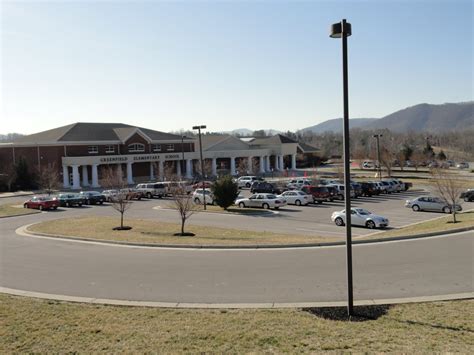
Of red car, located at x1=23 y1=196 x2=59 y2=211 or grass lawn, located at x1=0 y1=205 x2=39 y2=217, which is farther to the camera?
red car, located at x1=23 y1=196 x2=59 y2=211

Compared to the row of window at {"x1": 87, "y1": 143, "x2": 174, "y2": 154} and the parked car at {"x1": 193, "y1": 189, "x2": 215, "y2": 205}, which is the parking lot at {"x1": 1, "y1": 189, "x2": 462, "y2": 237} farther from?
the row of window at {"x1": 87, "y1": 143, "x2": 174, "y2": 154}

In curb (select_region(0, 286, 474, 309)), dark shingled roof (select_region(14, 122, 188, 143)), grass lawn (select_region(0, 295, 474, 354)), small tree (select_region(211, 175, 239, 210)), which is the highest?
dark shingled roof (select_region(14, 122, 188, 143))

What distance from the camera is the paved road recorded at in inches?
465

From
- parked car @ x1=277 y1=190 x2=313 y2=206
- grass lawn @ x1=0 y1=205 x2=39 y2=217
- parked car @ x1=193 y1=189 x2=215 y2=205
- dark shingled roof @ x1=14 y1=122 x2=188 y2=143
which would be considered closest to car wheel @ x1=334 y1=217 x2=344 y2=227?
parked car @ x1=277 y1=190 x2=313 y2=206

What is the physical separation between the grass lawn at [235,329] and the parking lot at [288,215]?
49.5 ft

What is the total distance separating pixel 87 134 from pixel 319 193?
123 feet

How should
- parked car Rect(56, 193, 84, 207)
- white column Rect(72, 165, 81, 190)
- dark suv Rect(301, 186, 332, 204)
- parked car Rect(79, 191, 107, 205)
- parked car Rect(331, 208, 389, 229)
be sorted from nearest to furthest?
parked car Rect(331, 208, 389, 229), dark suv Rect(301, 186, 332, 204), parked car Rect(56, 193, 84, 207), parked car Rect(79, 191, 107, 205), white column Rect(72, 165, 81, 190)

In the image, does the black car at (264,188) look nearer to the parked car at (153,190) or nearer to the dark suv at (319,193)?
the dark suv at (319,193)

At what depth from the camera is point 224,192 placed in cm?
3703

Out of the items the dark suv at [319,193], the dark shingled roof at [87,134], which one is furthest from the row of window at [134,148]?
the dark suv at [319,193]

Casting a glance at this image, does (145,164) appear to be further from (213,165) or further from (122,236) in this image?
(122,236)

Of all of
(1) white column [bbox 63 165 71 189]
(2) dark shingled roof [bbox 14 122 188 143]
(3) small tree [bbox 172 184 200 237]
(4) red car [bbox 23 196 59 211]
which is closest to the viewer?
(3) small tree [bbox 172 184 200 237]

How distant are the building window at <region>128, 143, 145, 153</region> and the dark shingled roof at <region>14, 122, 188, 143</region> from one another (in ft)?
5.24

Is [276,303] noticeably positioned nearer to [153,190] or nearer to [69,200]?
[69,200]
